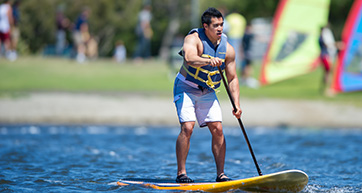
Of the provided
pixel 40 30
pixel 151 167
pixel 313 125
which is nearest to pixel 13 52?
pixel 313 125

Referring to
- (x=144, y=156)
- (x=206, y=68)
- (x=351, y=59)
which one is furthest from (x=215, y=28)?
(x=351, y=59)

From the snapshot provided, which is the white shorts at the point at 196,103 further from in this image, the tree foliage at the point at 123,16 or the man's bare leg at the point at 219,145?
the tree foliage at the point at 123,16

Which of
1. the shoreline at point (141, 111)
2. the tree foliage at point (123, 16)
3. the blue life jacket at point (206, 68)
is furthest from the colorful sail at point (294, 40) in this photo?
the tree foliage at point (123, 16)

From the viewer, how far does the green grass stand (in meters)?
16.1

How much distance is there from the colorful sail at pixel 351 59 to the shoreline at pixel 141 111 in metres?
1.76

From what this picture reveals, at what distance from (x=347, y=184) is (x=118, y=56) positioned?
83.0 feet

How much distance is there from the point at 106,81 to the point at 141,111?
154 inches

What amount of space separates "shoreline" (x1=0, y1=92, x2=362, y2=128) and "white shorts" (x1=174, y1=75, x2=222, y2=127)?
699cm

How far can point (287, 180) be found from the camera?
659cm

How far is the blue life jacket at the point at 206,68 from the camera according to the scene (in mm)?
6820

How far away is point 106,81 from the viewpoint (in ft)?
59.8

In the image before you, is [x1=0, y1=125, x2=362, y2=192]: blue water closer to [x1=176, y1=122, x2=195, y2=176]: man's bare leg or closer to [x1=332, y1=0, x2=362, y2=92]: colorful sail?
[x1=176, y1=122, x2=195, y2=176]: man's bare leg

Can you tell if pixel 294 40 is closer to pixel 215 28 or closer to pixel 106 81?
pixel 106 81

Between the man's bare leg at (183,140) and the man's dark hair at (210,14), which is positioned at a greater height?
the man's dark hair at (210,14)
